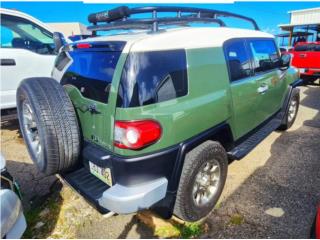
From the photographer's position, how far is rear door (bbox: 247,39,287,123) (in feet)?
10.7

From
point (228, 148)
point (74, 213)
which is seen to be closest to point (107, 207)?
point (74, 213)

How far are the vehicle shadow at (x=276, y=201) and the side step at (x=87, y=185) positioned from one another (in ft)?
3.62

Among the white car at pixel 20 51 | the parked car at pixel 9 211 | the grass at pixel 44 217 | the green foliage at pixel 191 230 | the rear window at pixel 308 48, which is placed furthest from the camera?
the rear window at pixel 308 48

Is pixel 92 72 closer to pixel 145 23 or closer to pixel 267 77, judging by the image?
pixel 145 23

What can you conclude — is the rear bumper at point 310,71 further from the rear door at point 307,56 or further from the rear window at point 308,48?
the rear window at point 308,48

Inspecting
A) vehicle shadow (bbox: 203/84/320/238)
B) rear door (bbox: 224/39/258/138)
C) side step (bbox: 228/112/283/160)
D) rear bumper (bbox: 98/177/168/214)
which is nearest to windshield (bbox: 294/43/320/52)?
side step (bbox: 228/112/283/160)

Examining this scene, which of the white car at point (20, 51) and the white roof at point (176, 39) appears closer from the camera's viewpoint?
the white roof at point (176, 39)

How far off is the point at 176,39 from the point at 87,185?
1.55 meters

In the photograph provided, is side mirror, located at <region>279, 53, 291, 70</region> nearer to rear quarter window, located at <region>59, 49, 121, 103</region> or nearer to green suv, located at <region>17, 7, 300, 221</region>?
green suv, located at <region>17, 7, 300, 221</region>

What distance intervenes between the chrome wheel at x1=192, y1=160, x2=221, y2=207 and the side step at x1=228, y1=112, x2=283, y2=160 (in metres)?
0.32

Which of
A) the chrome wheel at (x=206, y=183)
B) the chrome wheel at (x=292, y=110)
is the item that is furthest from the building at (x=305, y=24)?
the chrome wheel at (x=206, y=183)

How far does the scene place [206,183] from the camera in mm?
2543

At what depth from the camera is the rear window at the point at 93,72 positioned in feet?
6.63

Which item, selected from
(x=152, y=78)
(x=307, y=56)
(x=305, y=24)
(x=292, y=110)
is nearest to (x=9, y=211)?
(x=152, y=78)
